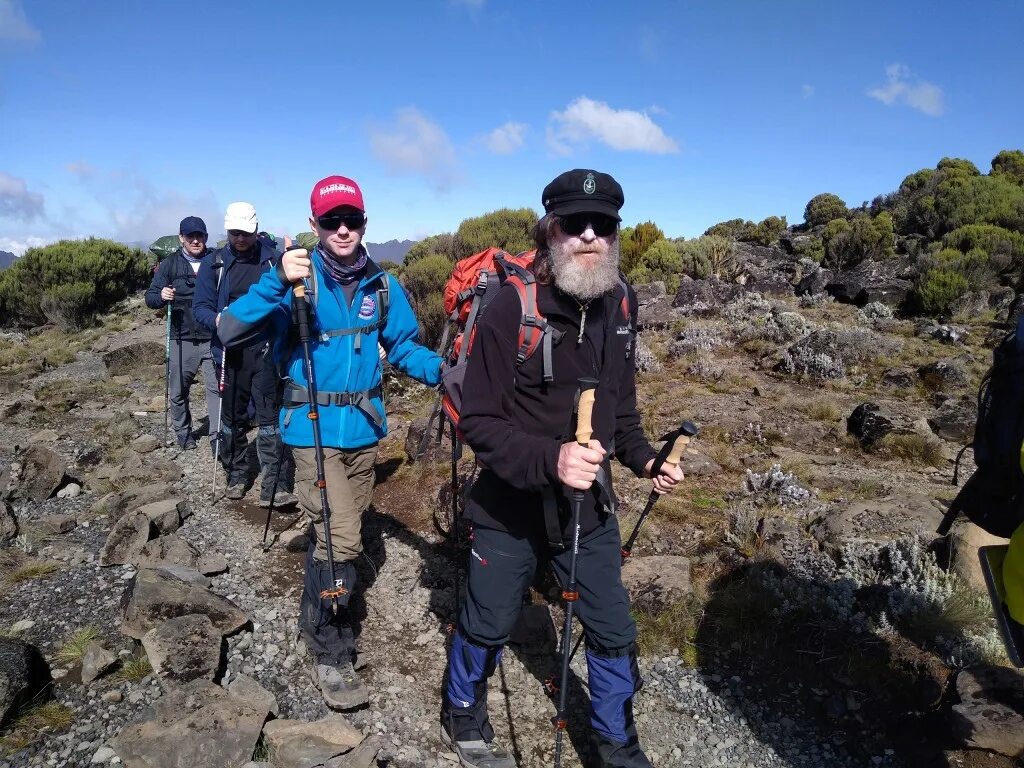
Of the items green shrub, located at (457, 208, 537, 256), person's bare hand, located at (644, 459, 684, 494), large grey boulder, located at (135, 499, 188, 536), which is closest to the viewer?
person's bare hand, located at (644, 459, 684, 494)

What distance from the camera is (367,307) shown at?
3.67 meters

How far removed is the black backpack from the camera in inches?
82.3

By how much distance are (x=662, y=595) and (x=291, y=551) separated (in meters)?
3.05

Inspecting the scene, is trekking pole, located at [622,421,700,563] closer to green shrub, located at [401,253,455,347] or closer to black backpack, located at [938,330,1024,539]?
black backpack, located at [938,330,1024,539]

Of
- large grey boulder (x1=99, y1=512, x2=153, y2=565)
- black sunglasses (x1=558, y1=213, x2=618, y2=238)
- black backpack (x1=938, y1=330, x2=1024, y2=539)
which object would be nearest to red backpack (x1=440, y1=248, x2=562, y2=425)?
black sunglasses (x1=558, y1=213, x2=618, y2=238)

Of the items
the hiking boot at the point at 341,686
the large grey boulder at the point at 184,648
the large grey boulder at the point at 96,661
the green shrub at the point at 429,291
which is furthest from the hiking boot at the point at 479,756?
the green shrub at the point at 429,291

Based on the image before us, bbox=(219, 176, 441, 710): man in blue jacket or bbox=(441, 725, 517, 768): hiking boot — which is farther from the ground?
bbox=(219, 176, 441, 710): man in blue jacket

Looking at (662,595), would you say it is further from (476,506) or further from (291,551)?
(291,551)

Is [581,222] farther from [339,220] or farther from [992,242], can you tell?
[992,242]

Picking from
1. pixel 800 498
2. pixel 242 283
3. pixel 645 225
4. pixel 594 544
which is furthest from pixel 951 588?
pixel 645 225

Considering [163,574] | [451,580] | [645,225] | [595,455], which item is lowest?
[451,580]

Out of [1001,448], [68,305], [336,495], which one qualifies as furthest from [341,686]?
[68,305]

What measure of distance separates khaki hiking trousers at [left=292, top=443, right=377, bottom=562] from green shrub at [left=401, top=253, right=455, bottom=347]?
8307 mm

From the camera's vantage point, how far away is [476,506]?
288 cm
